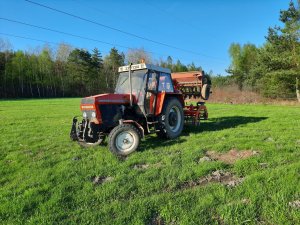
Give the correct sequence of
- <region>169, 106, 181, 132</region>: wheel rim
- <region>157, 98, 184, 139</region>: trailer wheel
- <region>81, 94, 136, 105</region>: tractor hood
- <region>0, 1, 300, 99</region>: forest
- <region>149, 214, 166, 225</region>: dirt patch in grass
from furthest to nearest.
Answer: <region>0, 1, 300, 99</region>: forest, <region>169, 106, 181, 132</region>: wheel rim, <region>157, 98, 184, 139</region>: trailer wheel, <region>81, 94, 136, 105</region>: tractor hood, <region>149, 214, 166, 225</region>: dirt patch in grass

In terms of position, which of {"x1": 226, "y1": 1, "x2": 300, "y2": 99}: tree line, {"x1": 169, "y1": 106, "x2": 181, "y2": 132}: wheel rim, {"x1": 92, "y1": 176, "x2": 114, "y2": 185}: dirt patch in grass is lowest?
{"x1": 92, "y1": 176, "x2": 114, "y2": 185}: dirt patch in grass

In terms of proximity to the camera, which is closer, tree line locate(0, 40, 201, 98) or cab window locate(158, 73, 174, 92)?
cab window locate(158, 73, 174, 92)

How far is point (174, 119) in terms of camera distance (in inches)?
330

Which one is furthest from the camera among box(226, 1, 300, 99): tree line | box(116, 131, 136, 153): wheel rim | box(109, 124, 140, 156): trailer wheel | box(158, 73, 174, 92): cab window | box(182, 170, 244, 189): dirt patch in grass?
box(226, 1, 300, 99): tree line

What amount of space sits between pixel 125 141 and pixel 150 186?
2385mm

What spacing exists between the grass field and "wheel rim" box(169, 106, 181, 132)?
1.42m

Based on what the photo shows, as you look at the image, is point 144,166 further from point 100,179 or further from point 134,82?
point 134,82

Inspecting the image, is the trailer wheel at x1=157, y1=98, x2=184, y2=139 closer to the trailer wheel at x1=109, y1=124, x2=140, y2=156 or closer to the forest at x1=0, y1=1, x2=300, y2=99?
the trailer wheel at x1=109, y1=124, x2=140, y2=156

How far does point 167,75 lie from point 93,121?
2.82m

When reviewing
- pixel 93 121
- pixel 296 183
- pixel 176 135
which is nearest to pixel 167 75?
pixel 176 135

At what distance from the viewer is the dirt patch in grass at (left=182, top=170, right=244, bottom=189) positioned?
4.24m

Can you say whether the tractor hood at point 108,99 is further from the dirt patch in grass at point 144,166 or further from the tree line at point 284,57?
the tree line at point 284,57

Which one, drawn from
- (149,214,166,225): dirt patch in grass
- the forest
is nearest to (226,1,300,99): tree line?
the forest

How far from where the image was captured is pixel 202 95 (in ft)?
32.8
